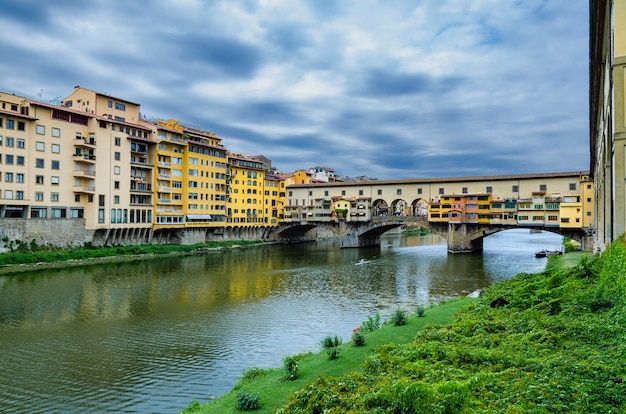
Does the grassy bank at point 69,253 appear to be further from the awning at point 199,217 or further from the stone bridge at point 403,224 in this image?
the stone bridge at point 403,224

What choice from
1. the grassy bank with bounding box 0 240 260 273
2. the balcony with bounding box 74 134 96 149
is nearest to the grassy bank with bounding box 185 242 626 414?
the grassy bank with bounding box 0 240 260 273

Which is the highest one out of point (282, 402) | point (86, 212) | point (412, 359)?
point (86, 212)

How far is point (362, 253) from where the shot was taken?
198ft

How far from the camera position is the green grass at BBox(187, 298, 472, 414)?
10016 millimetres

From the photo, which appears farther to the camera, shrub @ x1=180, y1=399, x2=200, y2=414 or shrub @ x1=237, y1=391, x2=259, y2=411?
shrub @ x1=180, y1=399, x2=200, y2=414

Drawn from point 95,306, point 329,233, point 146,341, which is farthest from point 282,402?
point 329,233

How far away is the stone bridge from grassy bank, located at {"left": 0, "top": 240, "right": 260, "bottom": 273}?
24936 millimetres

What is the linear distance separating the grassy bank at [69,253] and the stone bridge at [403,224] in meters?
24.9

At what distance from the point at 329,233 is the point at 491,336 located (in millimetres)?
81394

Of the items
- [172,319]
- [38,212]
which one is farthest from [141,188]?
[172,319]

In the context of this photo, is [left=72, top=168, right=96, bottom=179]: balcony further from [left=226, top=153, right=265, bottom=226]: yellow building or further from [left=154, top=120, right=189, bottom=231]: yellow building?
[left=226, top=153, right=265, bottom=226]: yellow building

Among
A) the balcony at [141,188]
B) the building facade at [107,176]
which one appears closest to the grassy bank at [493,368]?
the building facade at [107,176]

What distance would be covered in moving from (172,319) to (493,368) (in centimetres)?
1833

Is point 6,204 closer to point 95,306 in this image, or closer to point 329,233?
point 95,306
